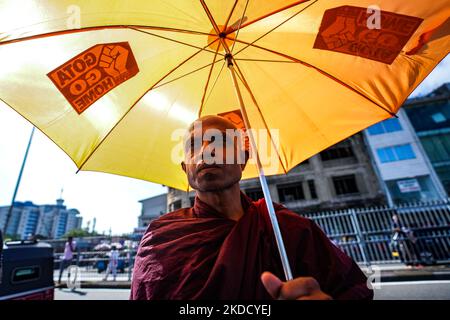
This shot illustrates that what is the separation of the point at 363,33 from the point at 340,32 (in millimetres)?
165

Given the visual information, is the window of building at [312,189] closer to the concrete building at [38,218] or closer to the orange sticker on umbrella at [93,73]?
the orange sticker on umbrella at [93,73]

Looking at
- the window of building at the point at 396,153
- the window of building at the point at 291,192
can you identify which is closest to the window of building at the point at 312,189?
the window of building at the point at 291,192

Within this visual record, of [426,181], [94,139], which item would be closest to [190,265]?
[94,139]

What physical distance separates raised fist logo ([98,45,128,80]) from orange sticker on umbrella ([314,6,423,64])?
155cm

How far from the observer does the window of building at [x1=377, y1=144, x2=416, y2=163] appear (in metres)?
17.2

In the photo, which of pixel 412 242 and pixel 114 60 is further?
pixel 412 242

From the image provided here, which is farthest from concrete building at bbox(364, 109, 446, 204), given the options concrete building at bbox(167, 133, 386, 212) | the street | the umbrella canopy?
the umbrella canopy

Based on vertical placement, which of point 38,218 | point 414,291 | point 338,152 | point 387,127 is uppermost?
point 38,218

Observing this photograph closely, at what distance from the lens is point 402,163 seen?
16922mm

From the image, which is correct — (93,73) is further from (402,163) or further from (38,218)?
(38,218)

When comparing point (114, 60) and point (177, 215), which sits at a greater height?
point (114, 60)

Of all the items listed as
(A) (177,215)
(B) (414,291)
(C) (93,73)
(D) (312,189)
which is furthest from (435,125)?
(C) (93,73)

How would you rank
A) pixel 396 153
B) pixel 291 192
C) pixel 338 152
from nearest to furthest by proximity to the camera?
pixel 396 153 < pixel 291 192 < pixel 338 152

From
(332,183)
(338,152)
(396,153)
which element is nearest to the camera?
(332,183)
